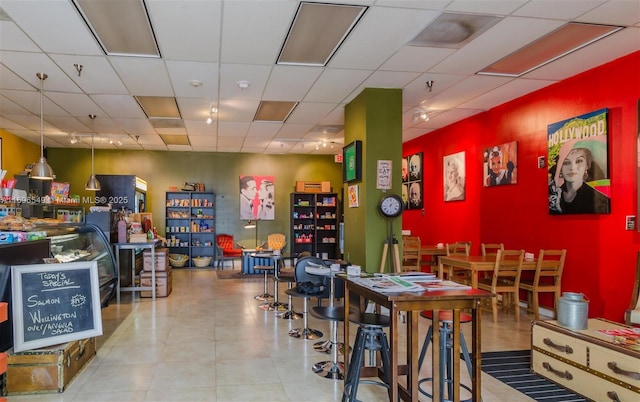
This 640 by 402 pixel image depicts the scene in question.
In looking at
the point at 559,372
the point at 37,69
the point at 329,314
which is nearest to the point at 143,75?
the point at 37,69

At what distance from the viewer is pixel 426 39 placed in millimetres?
4379

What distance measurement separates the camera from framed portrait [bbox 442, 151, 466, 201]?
7.89m

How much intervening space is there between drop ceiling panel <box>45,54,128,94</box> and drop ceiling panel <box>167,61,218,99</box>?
0.72m

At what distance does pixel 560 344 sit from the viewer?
11.7ft

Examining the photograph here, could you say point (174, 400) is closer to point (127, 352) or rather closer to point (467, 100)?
point (127, 352)

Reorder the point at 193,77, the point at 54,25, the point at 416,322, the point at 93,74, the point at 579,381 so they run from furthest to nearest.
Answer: the point at 193,77 < the point at 93,74 < the point at 54,25 < the point at 579,381 < the point at 416,322

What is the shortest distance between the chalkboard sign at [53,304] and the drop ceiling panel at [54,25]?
2.21 meters

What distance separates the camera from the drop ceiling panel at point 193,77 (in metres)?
5.05

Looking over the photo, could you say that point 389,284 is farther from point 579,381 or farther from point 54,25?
point 54,25

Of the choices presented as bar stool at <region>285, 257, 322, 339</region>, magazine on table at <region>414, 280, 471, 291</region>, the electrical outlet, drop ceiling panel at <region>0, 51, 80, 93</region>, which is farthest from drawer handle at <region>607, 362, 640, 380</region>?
drop ceiling panel at <region>0, 51, 80, 93</region>

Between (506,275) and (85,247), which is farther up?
(85,247)

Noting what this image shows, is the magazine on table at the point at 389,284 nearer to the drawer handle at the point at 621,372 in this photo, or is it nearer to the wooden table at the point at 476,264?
the drawer handle at the point at 621,372

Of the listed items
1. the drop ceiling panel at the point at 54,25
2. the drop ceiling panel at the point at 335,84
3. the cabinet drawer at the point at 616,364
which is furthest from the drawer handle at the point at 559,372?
the drop ceiling panel at the point at 54,25

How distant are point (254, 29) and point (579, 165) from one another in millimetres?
4185
